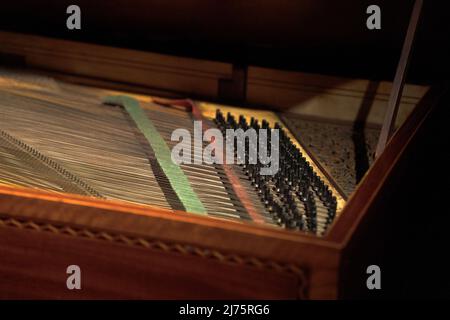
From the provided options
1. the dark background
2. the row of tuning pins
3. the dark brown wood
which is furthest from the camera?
the dark background

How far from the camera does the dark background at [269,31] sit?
2.74 metres

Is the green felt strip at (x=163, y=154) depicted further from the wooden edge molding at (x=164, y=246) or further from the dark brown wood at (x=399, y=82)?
the dark brown wood at (x=399, y=82)

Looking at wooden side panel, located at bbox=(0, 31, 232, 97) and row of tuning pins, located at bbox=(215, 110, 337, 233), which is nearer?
row of tuning pins, located at bbox=(215, 110, 337, 233)

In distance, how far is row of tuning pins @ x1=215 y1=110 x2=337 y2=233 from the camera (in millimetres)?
1884

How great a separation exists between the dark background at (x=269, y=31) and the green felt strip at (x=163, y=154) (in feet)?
1.07

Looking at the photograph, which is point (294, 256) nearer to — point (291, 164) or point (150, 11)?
point (291, 164)

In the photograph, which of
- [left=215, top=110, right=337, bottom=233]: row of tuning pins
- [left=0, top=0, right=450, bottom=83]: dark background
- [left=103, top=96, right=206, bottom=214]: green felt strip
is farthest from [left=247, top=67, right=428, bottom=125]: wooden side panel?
[left=103, top=96, right=206, bottom=214]: green felt strip

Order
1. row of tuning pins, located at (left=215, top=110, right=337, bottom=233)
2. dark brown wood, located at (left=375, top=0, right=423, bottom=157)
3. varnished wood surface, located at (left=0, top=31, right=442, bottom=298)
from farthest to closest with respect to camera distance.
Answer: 1. dark brown wood, located at (left=375, top=0, right=423, bottom=157)
2. row of tuning pins, located at (left=215, top=110, right=337, bottom=233)
3. varnished wood surface, located at (left=0, top=31, right=442, bottom=298)

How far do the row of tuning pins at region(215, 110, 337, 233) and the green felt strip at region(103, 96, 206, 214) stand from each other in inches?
8.0

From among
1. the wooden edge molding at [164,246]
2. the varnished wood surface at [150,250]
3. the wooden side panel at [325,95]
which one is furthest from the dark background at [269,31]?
the wooden edge molding at [164,246]

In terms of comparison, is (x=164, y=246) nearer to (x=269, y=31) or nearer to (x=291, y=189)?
(x=291, y=189)

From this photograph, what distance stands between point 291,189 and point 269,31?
0.93 m

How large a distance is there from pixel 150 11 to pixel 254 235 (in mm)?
1613

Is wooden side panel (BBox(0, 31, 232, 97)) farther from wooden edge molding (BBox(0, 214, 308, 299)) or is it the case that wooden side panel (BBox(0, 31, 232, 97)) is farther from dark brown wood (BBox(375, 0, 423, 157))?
wooden edge molding (BBox(0, 214, 308, 299))
